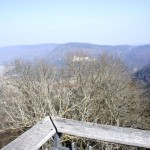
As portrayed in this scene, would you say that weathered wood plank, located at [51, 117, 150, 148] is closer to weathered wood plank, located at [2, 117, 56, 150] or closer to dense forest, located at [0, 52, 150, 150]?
weathered wood plank, located at [2, 117, 56, 150]

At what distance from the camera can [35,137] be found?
2.02 m

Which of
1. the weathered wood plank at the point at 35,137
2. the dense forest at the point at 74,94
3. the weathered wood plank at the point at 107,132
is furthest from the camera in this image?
the dense forest at the point at 74,94

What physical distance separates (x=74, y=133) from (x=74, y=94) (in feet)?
66.3

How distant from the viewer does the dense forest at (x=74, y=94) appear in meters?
16.7

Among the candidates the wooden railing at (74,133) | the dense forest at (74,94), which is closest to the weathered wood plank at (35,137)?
the wooden railing at (74,133)

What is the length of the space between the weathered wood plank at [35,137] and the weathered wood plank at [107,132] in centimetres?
8

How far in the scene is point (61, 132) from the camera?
2.21 m

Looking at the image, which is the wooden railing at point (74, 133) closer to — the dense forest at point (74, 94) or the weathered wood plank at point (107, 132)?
the weathered wood plank at point (107, 132)

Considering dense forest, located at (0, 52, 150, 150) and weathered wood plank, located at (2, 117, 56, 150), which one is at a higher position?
weathered wood plank, located at (2, 117, 56, 150)

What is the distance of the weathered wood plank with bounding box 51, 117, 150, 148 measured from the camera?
198 cm

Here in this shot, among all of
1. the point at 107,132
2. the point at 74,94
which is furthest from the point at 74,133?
the point at 74,94

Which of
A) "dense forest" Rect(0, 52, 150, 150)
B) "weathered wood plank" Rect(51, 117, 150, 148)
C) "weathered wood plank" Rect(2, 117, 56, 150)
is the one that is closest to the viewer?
"weathered wood plank" Rect(2, 117, 56, 150)

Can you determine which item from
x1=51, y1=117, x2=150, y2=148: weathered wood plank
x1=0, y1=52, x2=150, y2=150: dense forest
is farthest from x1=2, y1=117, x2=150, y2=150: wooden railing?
x1=0, y1=52, x2=150, y2=150: dense forest

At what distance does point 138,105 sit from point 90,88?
16.4ft
